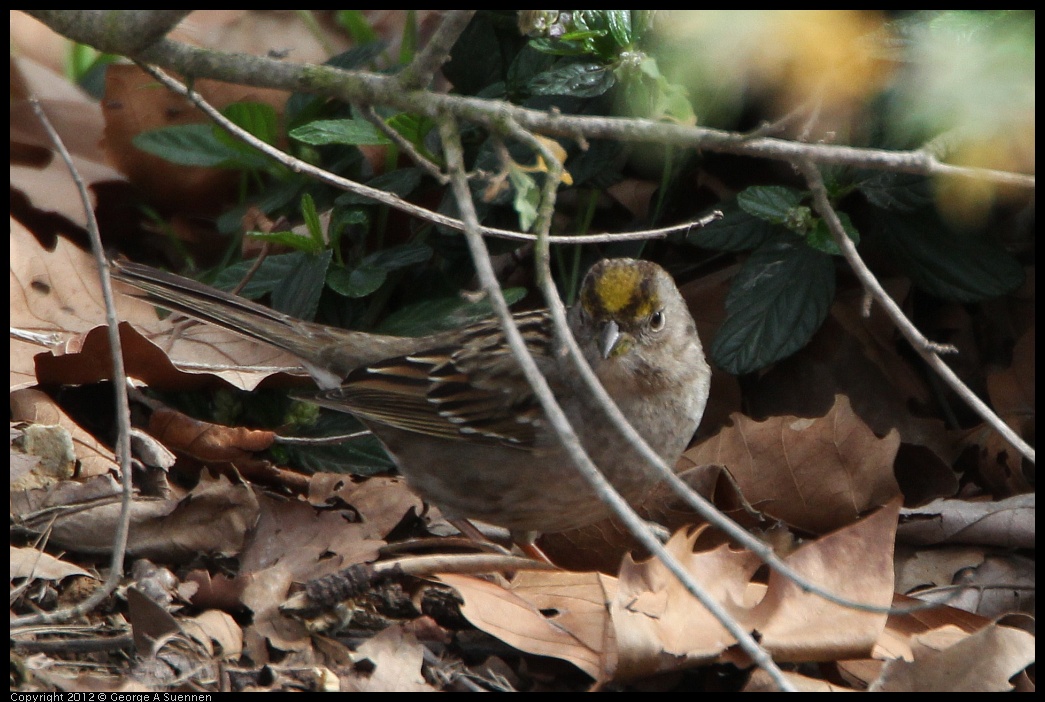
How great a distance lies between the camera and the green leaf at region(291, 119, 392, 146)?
13.1ft

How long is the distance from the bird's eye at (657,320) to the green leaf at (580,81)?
2.58 feet

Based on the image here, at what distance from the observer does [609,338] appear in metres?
3.57

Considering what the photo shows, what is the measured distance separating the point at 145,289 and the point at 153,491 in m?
0.77

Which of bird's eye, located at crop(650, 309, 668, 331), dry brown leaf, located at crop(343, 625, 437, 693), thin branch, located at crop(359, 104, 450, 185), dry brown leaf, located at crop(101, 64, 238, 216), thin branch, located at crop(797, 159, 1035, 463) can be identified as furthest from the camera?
dry brown leaf, located at crop(101, 64, 238, 216)

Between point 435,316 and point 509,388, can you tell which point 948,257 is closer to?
point 509,388

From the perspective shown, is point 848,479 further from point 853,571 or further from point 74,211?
point 74,211

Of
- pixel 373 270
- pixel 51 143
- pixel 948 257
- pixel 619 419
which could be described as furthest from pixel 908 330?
pixel 51 143

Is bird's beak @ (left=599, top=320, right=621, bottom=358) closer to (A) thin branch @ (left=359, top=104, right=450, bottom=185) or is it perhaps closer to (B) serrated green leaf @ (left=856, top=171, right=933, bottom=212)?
(A) thin branch @ (left=359, top=104, right=450, bottom=185)

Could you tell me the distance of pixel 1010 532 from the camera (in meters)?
3.62

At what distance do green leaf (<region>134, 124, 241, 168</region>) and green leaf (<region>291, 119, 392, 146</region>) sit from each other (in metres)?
0.67

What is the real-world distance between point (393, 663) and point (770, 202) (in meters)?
2.08

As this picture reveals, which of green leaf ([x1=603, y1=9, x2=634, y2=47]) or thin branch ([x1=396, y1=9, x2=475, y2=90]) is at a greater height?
thin branch ([x1=396, y1=9, x2=475, y2=90])

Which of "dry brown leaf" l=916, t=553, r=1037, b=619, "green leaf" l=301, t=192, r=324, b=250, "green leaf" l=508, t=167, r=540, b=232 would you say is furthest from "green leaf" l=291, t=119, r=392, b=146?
"dry brown leaf" l=916, t=553, r=1037, b=619

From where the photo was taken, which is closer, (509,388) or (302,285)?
(509,388)
